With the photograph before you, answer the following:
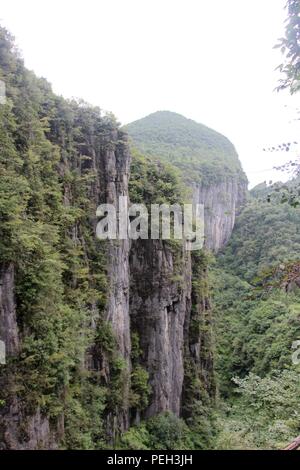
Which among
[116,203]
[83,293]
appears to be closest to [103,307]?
[83,293]

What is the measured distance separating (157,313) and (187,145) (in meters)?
58.0

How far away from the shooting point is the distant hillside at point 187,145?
56.9m

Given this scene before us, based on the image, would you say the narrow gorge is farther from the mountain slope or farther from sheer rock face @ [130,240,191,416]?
the mountain slope

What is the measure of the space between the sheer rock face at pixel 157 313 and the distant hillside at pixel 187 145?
90.9 feet

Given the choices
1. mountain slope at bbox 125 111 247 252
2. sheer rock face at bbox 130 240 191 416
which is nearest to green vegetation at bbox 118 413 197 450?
sheer rock face at bbox 130 240 191 416

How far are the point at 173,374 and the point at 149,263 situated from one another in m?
5.82

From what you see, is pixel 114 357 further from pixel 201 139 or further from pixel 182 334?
pixel 201 139

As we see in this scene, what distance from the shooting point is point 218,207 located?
202 ft

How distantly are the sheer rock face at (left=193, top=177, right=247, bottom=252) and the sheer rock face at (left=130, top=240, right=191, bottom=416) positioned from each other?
107 feet

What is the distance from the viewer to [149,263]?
21.0 m

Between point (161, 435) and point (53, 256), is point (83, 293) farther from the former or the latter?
point (161, 435)

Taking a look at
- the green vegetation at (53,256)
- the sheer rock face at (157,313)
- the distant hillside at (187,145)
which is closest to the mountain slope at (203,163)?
the distant hillside at (187,145)

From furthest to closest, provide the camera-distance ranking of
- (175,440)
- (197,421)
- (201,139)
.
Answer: (201,139) < (197,421) < (175,440)
